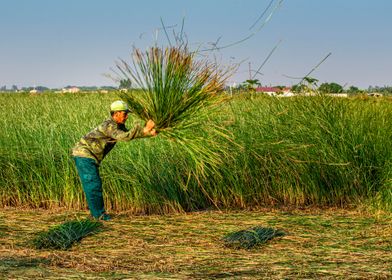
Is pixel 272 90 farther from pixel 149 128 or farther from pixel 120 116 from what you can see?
pixel 149 128

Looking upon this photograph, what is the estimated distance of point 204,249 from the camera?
5.79 m

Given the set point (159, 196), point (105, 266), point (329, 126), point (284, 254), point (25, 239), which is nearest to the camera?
point (105, 266)

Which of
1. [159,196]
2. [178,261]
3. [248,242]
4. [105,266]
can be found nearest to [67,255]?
[105,266]

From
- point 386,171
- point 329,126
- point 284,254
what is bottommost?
point 284,254

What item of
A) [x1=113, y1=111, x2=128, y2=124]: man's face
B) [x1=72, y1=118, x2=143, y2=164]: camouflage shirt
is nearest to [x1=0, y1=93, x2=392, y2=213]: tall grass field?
[x1=72, y1=118, x2=143, y2=164]: camouflage shirt

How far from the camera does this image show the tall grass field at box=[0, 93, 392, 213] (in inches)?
306

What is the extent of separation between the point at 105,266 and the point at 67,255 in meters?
0.56

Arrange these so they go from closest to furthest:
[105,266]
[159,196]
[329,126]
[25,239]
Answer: [105,266] < [25,239] < [159,196] < [329,126]

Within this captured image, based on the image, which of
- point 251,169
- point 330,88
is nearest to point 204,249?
point 251,169

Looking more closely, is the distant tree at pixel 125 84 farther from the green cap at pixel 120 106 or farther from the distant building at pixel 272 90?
the distant building at pixel 272 90

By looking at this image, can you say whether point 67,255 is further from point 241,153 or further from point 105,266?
point 241,153

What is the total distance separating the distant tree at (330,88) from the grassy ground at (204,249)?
1956mm

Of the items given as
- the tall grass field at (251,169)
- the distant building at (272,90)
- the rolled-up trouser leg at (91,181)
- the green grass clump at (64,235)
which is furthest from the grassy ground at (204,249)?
the distant building at (272,90)

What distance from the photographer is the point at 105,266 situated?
516cm
